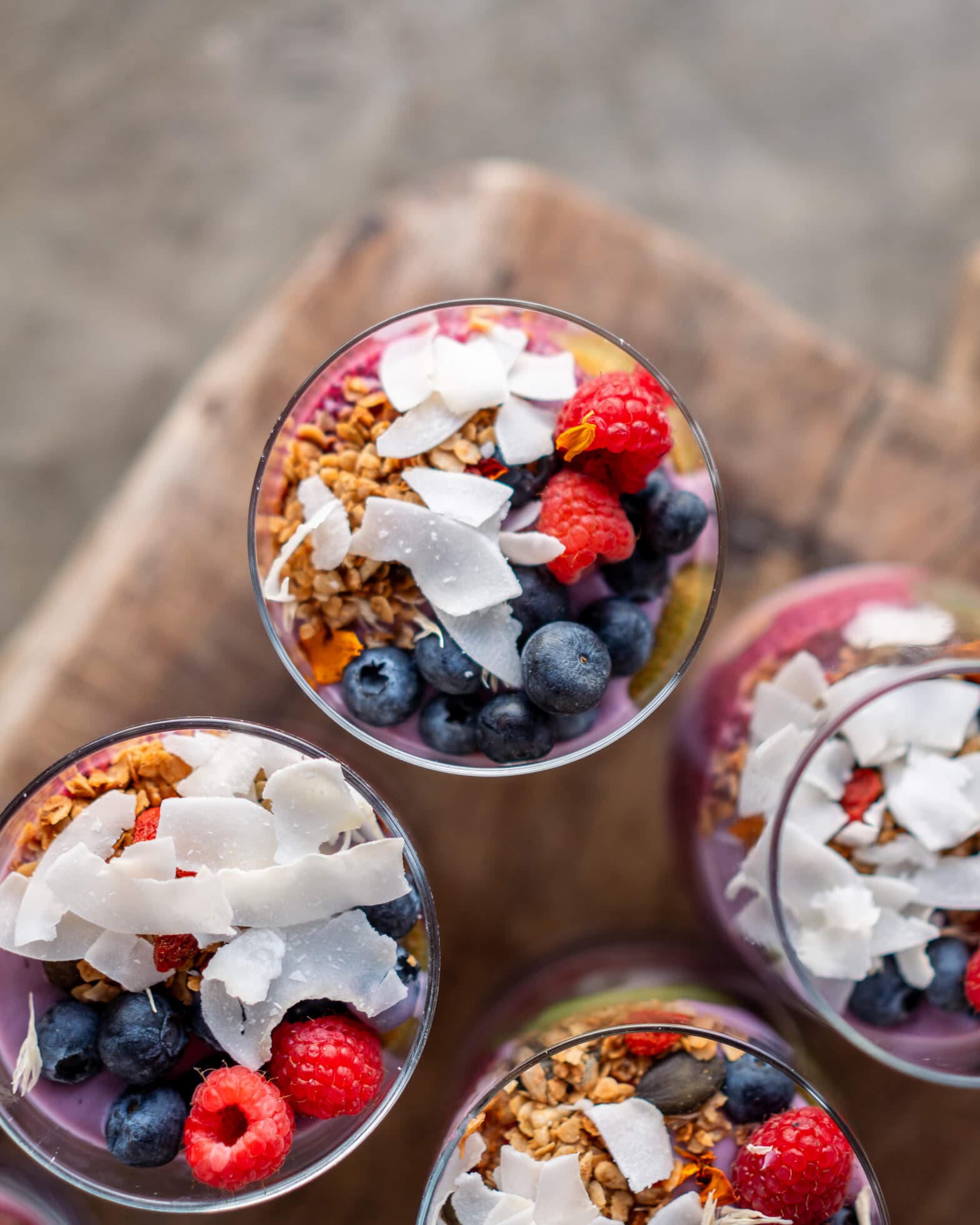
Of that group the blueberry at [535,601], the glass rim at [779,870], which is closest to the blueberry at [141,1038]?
the blueberry at [535,601]

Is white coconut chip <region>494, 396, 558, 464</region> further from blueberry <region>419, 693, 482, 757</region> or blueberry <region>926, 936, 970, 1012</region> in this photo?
blueberry <region>926, 936, 970, 1012</region>

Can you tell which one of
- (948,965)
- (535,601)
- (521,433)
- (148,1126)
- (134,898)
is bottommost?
(148,1126)

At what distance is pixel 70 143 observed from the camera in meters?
2.01

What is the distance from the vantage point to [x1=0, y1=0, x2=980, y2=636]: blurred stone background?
6.51ft

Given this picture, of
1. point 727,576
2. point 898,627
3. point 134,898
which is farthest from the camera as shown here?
point 727,576

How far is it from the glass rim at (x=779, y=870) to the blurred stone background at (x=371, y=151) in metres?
1.27

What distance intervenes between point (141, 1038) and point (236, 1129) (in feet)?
0.43

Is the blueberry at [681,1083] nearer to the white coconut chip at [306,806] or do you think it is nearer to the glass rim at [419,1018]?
the glass rim at [419,1018]

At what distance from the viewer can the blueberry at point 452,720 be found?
1.11 m

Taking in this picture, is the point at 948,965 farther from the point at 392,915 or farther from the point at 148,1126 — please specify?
the point at 148,1126

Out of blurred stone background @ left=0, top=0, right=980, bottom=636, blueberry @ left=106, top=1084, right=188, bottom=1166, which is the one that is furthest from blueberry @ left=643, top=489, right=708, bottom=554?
blurred stone background @ left=0, top=0, right=980, bottom=636

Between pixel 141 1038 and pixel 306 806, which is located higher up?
pixel 306 806

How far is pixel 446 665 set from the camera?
3.48ft

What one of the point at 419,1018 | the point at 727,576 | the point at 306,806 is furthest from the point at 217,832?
the point at 727,576
